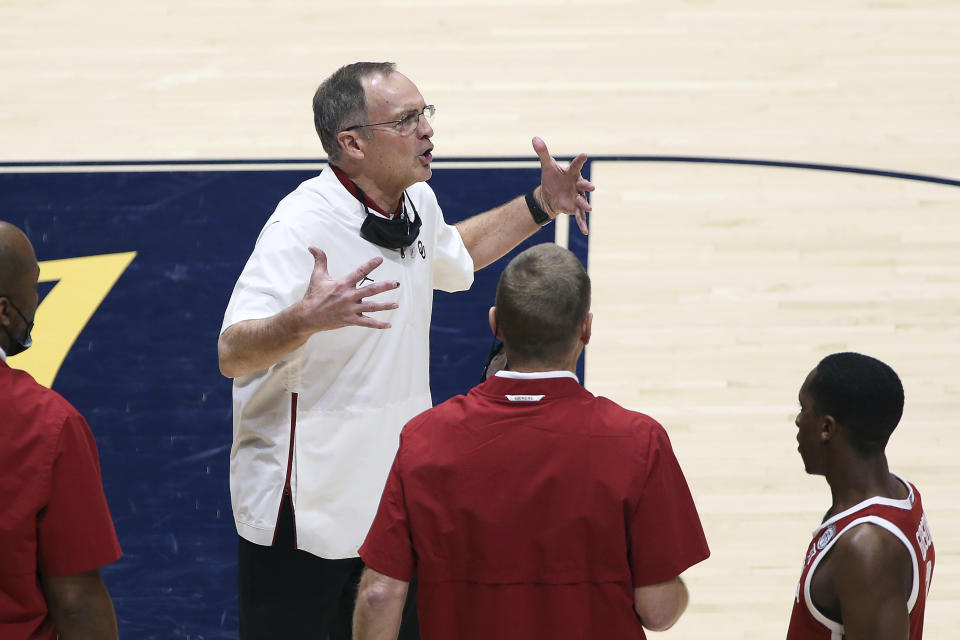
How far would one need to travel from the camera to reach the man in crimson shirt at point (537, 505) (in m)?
2.08

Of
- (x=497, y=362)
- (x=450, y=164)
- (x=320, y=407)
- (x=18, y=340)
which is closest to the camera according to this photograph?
(x=18, y=340)

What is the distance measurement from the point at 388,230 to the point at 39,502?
46.3 inches

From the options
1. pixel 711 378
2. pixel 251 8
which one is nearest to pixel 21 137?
pixel 251 8

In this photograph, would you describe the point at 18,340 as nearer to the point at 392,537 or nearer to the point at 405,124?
the point at 392,537

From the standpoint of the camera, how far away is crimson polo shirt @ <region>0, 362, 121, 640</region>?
2.09 m

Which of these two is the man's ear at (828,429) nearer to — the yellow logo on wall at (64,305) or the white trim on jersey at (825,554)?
the white trim on jersey at (825,554)

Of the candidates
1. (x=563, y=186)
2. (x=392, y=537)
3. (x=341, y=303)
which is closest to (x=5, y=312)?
(x=341, y=303)

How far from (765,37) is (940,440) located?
3.69 metres

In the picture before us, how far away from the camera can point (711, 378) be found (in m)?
4.93

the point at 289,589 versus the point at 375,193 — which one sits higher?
the point at 375,193

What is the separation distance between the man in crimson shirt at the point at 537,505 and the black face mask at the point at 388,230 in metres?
0.94

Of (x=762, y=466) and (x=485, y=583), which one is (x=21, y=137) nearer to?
(x=762, y=466)

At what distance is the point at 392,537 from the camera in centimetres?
213

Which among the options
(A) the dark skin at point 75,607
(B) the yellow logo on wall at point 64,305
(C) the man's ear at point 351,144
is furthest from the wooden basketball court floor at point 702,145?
(A) the dark skin at point 75,607
